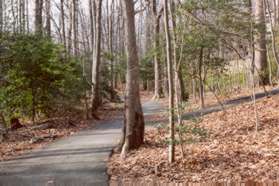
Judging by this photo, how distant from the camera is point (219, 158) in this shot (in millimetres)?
8797

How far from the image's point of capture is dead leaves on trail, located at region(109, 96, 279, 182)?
7.80 metres

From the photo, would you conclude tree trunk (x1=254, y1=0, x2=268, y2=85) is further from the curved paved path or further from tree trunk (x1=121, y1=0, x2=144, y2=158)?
the curved paved path

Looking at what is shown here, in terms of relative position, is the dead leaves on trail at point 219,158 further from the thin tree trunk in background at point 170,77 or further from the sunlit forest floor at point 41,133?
the sunlit forest floor at point 41,133

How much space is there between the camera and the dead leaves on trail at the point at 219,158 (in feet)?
25.6

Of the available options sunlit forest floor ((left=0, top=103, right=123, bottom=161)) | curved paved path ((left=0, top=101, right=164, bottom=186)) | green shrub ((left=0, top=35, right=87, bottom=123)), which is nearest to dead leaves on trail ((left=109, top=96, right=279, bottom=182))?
curved paved path ((left=0, top=101, right=164, bottom=186))

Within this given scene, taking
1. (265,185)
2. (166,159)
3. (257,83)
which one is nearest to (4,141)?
(166,159)

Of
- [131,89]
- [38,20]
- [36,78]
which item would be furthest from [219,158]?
[38,20]

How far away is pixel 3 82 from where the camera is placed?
15.9 m

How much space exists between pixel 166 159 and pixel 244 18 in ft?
18.9

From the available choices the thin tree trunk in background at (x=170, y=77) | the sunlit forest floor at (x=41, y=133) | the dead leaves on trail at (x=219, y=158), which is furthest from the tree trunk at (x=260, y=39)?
the sunlit forest floor at (x=41, y=133)

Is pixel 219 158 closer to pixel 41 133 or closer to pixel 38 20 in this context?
pixel 41 133

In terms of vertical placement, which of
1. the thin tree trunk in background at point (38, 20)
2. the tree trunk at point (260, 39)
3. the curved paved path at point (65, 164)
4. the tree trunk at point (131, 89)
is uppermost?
the thin tree trunk in background at point (38, 20)

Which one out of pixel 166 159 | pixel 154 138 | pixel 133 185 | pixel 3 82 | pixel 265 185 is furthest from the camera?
pixel 3 82

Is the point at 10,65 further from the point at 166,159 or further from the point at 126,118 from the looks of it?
the point at 166,159
